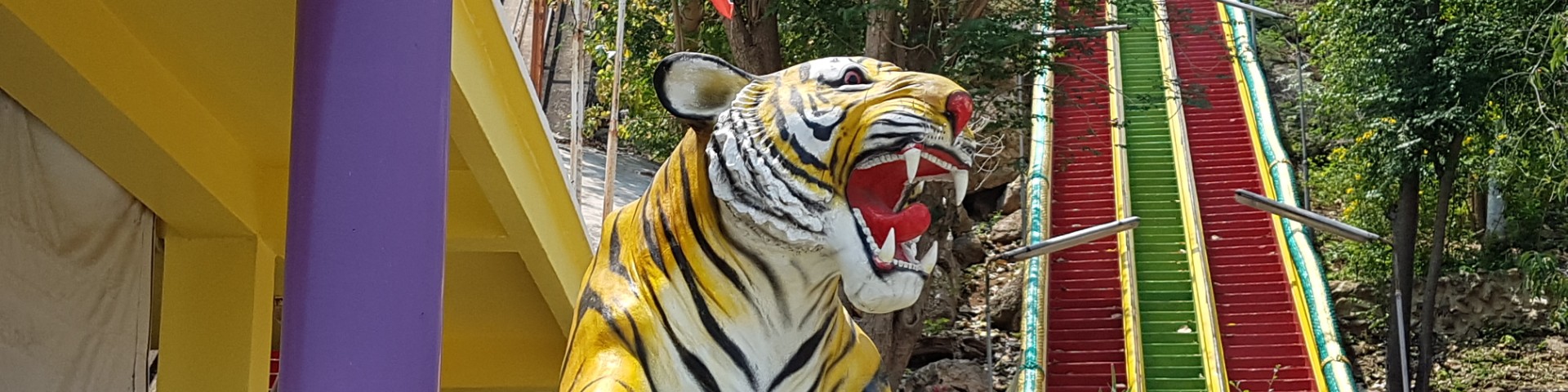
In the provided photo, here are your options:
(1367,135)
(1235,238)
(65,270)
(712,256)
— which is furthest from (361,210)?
(1235,238)

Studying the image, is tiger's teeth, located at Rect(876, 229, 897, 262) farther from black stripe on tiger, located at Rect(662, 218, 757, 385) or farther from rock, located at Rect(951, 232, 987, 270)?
rock, located at Rect(951, 232, 987, 270)

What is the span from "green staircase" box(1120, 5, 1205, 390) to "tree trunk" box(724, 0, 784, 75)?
124 inches

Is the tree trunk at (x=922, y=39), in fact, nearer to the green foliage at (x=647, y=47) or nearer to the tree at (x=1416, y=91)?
the green foliage at (x=647, y=47)

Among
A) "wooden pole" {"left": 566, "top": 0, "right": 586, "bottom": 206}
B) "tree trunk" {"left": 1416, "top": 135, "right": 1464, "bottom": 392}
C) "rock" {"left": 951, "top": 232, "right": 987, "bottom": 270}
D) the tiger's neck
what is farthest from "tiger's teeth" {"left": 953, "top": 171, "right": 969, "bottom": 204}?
"rock" {"left": 951, "top": 232, "right": 987, "bottom": 270}

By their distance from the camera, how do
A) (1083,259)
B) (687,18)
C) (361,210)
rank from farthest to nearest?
1. (1083,259)
2. (687,18)
3. (361,210)

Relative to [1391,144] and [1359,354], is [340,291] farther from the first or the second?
[1359,354]

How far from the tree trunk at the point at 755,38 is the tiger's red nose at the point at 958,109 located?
803cm

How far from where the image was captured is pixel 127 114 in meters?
4.27

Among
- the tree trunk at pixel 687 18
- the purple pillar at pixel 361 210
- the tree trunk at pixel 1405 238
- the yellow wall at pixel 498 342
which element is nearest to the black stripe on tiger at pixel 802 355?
the purple pillar at pixel 361 210

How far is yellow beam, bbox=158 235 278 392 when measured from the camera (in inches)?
199

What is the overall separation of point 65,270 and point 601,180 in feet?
35.9

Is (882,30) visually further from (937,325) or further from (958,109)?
(958,109)

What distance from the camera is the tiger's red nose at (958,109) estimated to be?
3.01m

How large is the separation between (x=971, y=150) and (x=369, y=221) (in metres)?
1.09
